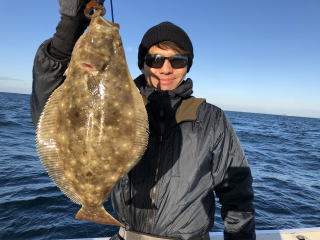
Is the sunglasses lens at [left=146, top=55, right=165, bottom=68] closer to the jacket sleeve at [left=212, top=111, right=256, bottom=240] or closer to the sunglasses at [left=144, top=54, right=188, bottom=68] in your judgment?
the sunglasses at [left=144, top=54, right=188, bottom=68]

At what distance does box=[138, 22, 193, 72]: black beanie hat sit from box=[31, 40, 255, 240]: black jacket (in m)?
0.43

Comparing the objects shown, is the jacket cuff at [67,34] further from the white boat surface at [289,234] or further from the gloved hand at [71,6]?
the white boat surface at [289,234]

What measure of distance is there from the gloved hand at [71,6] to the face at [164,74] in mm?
949

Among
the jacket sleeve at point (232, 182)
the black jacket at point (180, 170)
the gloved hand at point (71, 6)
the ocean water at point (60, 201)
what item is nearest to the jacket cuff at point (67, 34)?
the gloved hand at point (71, 6)

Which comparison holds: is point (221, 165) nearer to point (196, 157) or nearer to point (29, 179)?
point (196, 157)

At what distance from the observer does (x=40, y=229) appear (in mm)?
6953

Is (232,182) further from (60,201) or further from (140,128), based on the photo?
(60,201)

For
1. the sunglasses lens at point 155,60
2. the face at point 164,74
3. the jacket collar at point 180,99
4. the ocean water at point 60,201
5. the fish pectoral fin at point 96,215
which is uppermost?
the sunglasses lens at point 155,60

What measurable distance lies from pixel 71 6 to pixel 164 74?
3.74 ft

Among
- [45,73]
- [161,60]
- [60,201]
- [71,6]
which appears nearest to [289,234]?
[161,60]

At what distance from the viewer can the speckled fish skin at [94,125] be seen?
2020mm

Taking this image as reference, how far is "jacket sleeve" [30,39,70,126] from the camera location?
2.26m

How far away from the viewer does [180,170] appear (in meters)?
2.64

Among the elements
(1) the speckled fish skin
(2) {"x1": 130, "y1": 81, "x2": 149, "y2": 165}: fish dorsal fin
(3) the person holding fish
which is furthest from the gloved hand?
(2) {"x1": 130, "y1": 81, "x2": 149, "y2": 165}: fish dorsal fin
